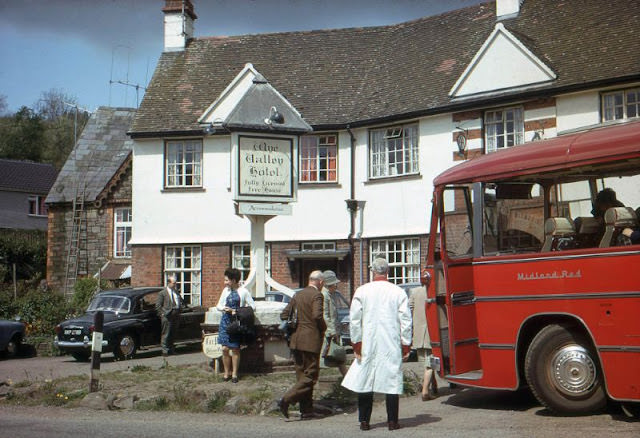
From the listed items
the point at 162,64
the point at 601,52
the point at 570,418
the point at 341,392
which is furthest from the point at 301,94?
the point at 570,418

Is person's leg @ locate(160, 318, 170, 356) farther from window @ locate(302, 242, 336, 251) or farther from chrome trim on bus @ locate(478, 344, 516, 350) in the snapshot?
chrome trim on bus @ locate(478, 344, 516, 350)

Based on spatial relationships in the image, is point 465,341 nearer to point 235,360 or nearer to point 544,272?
point 544,272

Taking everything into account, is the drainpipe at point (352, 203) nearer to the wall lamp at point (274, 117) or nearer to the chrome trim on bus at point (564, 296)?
the wall lamp at point (274, 117)

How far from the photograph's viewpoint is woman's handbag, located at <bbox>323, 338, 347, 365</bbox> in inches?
521

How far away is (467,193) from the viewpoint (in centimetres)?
1138

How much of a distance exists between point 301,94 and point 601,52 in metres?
9.86

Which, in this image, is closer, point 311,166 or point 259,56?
point 311,166

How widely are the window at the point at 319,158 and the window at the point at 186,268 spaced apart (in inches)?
174

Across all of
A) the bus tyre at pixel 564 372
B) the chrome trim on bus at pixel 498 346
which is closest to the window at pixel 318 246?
the chrome trim on bus at pixel 498 346

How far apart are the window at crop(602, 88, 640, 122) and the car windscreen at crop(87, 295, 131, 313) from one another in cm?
1308

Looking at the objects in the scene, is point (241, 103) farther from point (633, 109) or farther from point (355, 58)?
point (355, 58)

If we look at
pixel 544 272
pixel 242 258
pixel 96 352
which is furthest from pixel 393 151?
pixel 544 272

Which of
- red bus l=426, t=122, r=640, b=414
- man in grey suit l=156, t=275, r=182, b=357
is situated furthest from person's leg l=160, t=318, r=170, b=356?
red bus l=426, t=122, r=640, b=414

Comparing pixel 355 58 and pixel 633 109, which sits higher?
pixel 355 58
